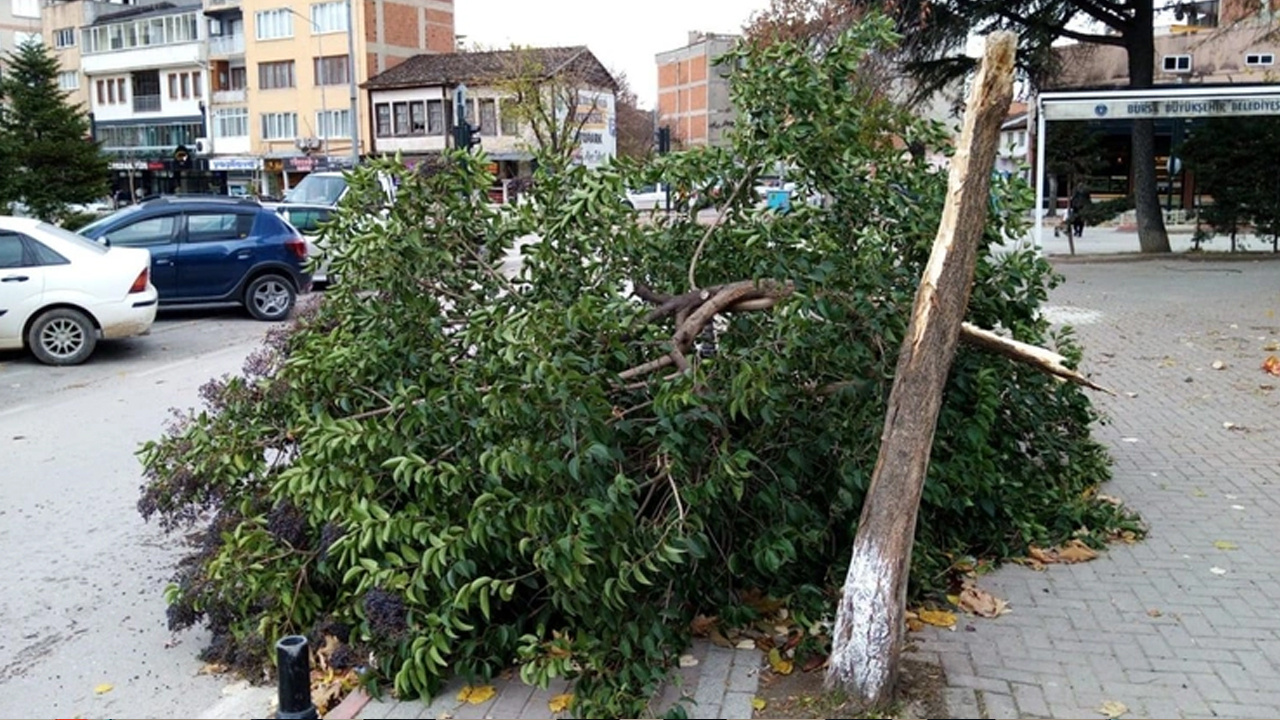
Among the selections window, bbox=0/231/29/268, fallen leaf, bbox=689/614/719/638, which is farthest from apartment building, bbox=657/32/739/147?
fallen leaf, bbox=689/614/719/638

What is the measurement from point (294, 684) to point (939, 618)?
290 centimetres

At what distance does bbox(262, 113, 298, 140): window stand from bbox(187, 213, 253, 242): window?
5286 cm

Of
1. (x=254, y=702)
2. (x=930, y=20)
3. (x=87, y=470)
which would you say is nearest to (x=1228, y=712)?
(x=254, y=702)

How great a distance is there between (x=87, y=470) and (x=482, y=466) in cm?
515

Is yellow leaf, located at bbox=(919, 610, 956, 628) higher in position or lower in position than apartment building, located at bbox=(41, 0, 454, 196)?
lower

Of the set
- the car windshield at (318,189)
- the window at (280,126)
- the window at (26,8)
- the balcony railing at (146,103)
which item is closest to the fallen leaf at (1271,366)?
the car windshield at (318,189)

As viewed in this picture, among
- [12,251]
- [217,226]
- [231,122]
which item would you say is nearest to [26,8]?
[231,122]

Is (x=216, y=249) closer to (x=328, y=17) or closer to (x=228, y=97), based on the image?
(x=328, y=17)

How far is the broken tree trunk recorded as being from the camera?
4059 millimetres

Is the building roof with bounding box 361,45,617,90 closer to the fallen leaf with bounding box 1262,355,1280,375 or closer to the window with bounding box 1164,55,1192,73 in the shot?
the window with bounding box 1164,55,1192,73

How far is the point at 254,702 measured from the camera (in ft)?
14.9

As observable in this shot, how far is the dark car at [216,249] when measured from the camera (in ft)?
51.8

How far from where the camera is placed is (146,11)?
72375mm

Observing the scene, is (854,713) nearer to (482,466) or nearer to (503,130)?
(482,466)
